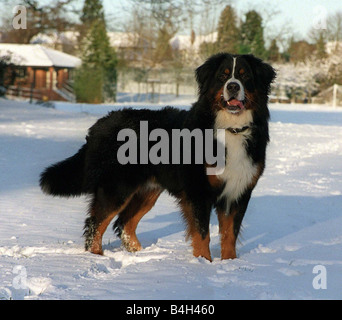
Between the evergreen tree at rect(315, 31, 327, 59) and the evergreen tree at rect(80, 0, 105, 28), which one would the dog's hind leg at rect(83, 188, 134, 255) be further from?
the evergreen tree at rect(315, 31, 327, 59)

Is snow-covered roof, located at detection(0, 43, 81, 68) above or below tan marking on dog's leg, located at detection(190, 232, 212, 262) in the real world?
above

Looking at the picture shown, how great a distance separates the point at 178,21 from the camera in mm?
15555

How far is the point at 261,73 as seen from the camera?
16.8ft

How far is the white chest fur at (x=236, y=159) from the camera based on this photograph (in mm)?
5051

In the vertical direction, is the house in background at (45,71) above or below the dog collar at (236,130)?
above

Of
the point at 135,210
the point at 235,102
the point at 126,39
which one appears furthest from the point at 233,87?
the point at 126,39

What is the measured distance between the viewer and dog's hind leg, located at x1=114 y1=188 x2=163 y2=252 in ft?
18.9

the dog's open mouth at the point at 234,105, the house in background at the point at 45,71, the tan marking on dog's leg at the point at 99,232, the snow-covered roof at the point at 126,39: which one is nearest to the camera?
the dog's open mouth at the point at 234,105

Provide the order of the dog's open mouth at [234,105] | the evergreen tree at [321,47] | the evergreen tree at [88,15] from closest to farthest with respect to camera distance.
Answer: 1. the dog's open mouth at [234,105]
2. the evergreen tree at [88,15]
3. the evergreen tree at [321,47]

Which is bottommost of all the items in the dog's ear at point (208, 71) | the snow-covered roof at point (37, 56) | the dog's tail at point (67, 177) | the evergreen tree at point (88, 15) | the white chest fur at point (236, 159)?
the dog's tail at point (67, 177)

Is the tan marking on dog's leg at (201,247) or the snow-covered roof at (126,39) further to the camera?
the snow-covered roof at (126,39)

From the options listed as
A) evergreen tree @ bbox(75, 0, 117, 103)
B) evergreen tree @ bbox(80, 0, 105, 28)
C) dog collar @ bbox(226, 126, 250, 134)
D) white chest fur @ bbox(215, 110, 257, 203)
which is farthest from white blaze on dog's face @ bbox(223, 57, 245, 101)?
evergreen tree @ bbox(75, 0, 117, 103)

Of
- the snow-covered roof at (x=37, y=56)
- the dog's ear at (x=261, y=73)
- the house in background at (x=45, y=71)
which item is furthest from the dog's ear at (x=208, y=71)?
the snow-covered roof at (x=37, y=56)

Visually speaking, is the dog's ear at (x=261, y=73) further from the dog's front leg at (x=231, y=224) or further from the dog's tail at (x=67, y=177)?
the dog's tail at (x=67, y=177)
